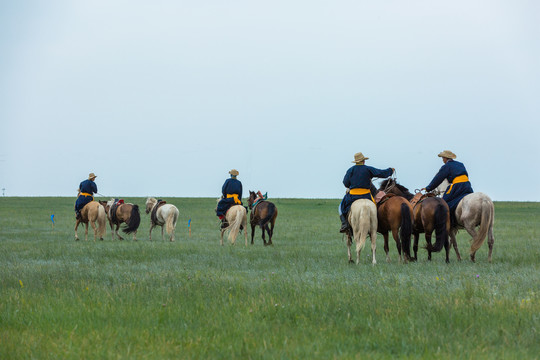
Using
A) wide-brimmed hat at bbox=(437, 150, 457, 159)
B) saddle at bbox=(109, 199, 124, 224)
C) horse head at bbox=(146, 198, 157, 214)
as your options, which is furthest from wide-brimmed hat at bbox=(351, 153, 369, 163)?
horse head at bbox=(146, 198, 157, 214)

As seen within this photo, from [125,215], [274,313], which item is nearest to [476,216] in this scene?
[274,313]

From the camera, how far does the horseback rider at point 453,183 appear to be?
44.5 ft

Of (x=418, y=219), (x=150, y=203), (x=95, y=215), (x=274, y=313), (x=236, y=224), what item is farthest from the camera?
(x=150, y=203)

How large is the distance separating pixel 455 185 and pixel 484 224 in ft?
3.93

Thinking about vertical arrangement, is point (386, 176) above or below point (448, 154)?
below

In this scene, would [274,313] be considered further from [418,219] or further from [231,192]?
[231,192]

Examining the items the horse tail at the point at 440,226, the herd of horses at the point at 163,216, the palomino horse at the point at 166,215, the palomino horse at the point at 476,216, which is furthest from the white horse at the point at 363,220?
the palomino horse at the point at 166,215

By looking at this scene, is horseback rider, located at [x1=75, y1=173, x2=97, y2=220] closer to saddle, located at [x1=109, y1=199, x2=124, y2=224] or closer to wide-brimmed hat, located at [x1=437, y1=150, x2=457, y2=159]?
saddle, located at [x1=109, y1=199, x2=124, y2=224]

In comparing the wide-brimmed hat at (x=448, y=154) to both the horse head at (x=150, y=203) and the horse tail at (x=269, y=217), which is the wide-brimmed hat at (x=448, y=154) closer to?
the horse tail at (x=269, y=217)

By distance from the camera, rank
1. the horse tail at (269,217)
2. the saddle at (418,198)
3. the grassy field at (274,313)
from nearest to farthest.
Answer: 1. the grassy field at (274,313)
2. the saddle at (418,198)
3. the horse tail at (269,217)

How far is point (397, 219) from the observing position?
13.0m

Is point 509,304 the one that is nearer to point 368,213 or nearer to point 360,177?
point 368,213

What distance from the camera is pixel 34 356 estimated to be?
18.4 ft

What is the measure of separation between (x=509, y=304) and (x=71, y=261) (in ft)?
33.6
